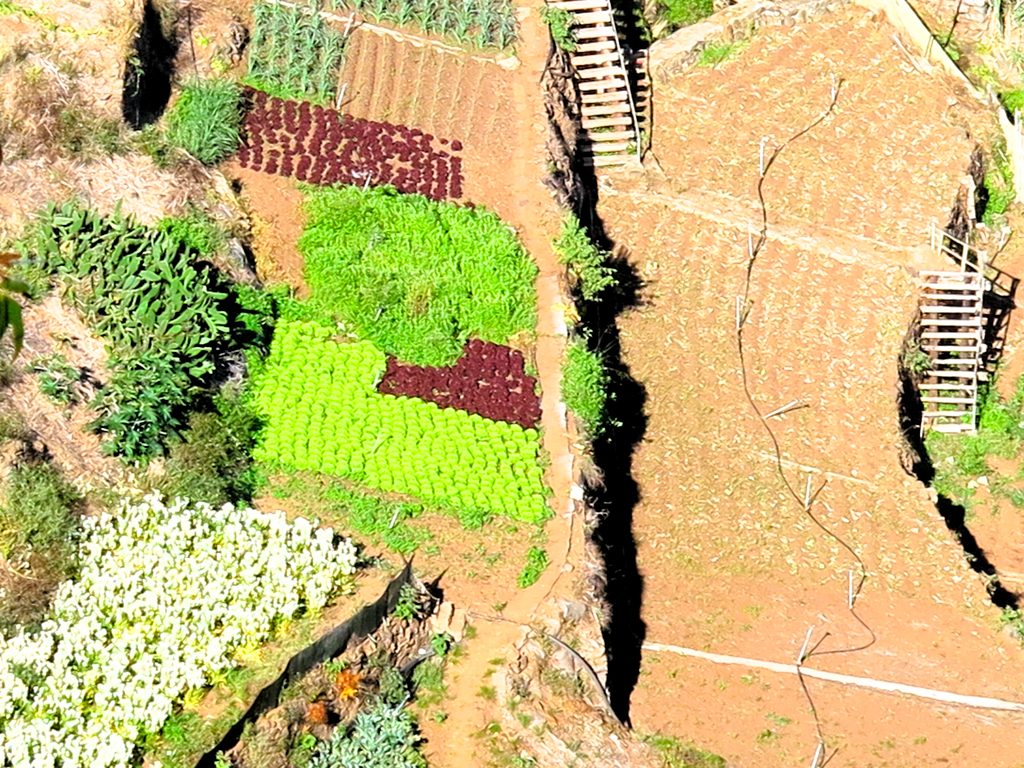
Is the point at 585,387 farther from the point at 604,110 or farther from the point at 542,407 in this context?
the point at 604,110

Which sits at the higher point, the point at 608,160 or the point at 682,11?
the point at 682,11

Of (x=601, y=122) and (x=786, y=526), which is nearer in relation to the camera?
(x=786, y=526)

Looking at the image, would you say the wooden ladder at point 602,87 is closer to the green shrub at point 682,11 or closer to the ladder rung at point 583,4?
the ladder rung at point 583,4

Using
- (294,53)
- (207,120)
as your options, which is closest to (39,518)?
(207,120)

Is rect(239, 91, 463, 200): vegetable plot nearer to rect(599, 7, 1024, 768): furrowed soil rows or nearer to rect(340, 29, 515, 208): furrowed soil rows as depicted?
rect(340, 29, 515, 208): furrowed soil rows

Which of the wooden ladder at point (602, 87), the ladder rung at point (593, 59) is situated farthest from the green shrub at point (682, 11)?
the ladder rung at point (593, 59)
